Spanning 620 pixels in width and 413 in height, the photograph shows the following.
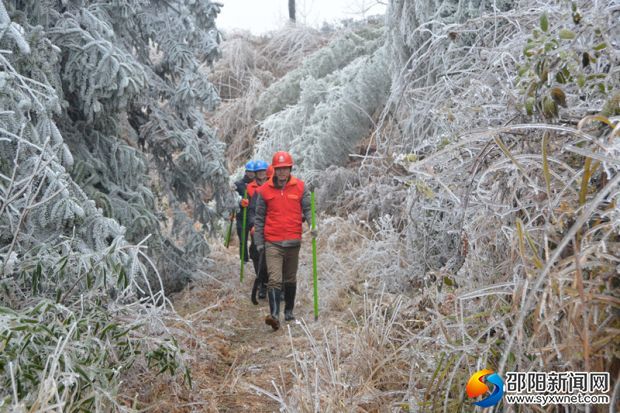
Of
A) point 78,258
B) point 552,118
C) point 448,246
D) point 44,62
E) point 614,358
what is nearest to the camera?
point 614,358

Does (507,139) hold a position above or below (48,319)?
above

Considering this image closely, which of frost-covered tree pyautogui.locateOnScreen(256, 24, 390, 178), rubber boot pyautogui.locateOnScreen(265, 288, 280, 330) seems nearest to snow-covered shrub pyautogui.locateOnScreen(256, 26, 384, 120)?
frost-covered tree pyautogui.locateOnScreen(256, 24, 390, 178)

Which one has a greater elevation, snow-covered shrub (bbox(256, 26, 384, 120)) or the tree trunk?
the tree trunk

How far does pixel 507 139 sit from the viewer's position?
11.4ft

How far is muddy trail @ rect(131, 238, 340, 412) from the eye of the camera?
4.66 metres

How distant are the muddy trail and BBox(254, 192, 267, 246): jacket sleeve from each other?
0.89 m

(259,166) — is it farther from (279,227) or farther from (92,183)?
(92,183)

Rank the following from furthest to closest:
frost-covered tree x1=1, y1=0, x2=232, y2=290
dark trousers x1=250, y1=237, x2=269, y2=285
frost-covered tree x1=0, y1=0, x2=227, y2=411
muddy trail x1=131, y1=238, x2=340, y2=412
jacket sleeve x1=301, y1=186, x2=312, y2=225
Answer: dark trousers x1=250, y1=237, x2=269, y2=285 → jacket sleeve x1=301, y1=186, x2=312, y2=225 → frost-covered tree x1=1, y1=0, x2=232, y2=290 → muddy trail x1=131, y1=238, x2=340, y2=412 → frost-covered tree x1=0, y1=0, x2=227, y2=411

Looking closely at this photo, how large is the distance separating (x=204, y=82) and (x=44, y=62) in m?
3.02

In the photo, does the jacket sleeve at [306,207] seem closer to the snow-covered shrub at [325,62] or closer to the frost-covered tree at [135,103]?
the frost-covered tree at [135,103]

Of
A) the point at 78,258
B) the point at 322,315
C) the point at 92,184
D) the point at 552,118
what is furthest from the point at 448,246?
the point at 92,184

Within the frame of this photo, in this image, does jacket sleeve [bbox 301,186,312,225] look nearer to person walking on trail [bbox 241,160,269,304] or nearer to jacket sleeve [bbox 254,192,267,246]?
jacket sleeve [bbox 254,192,267,246]

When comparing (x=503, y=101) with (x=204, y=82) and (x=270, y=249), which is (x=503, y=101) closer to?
(x=270, y=249)

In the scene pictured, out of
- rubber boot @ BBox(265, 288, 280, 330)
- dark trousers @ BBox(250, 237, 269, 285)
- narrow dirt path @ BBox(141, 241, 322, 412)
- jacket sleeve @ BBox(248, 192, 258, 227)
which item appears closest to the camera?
narrow dirt path @ BBox(141, 241, 322, 412)
